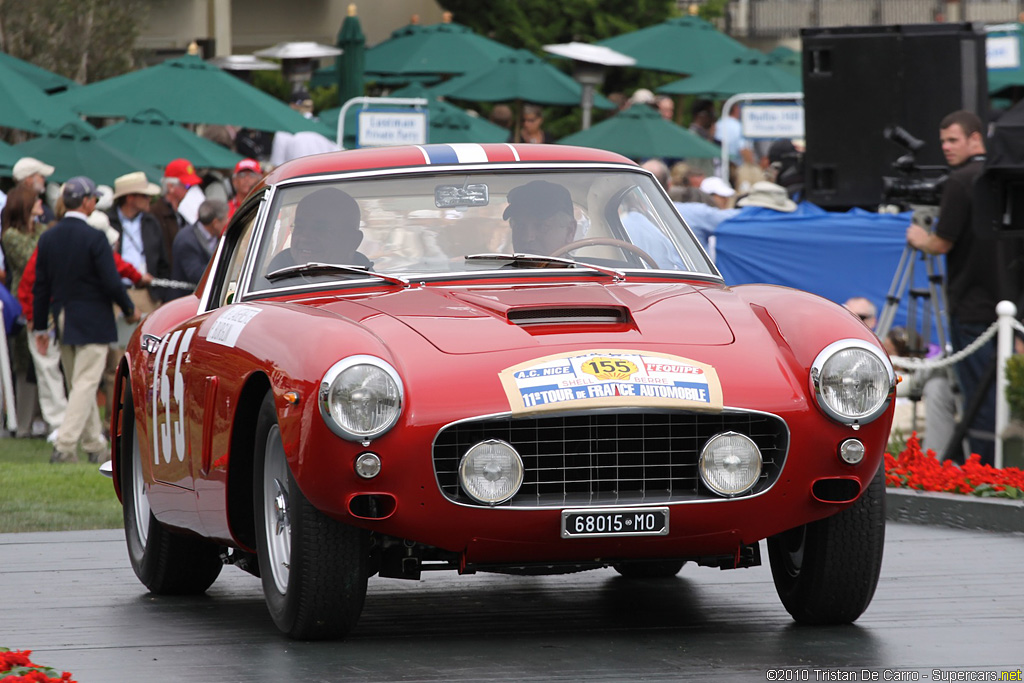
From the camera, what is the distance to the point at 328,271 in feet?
22.3

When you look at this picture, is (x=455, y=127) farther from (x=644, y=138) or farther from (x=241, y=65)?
(x=241, y=65)

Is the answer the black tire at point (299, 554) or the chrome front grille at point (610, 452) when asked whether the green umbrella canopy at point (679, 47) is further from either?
the chrome front grille at point (610, 452)

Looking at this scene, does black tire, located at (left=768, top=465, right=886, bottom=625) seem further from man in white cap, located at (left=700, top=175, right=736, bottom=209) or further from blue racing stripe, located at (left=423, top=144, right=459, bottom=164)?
man in white cap, located at (left=700, top=175, right=736, bottom=209)

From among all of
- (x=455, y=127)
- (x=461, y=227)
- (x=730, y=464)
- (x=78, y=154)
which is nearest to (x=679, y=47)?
(x=455, y=127)

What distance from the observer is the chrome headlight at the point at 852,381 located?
5.92 m

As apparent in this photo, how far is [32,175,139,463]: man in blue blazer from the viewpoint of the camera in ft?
44.8

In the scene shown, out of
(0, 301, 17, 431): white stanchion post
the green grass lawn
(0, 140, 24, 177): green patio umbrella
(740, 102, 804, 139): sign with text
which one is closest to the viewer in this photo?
the green grass lawn

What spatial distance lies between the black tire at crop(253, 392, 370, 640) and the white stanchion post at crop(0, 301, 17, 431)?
926 cm

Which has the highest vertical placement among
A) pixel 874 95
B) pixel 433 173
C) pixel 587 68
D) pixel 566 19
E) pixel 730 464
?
pixel 566 19

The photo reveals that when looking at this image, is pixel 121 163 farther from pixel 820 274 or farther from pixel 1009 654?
pixel 1009 654

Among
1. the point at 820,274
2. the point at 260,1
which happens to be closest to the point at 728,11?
the point at 260,1

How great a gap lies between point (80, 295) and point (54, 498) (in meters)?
3.08

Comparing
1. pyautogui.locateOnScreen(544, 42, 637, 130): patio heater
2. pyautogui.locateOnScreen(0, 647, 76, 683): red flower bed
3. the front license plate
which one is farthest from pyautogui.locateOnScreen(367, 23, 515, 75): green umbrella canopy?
pyautogui.locateOnScreen(0, 647, 76, 683): red flower bed

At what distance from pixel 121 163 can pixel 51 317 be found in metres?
2.55
